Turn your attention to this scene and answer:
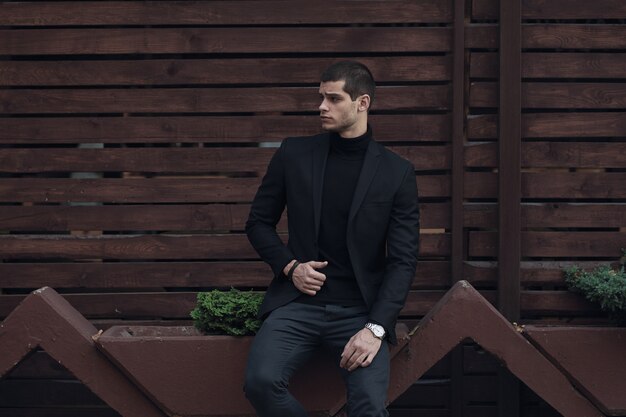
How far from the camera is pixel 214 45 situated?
5707mm

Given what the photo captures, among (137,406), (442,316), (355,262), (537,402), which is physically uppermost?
(355,262)

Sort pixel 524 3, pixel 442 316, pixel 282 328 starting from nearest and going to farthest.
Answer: pixel 282 328, pixel 442 316, pixel 524 3

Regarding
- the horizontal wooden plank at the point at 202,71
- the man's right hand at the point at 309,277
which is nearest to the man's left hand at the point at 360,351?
the man's right hand at the point at 309,277

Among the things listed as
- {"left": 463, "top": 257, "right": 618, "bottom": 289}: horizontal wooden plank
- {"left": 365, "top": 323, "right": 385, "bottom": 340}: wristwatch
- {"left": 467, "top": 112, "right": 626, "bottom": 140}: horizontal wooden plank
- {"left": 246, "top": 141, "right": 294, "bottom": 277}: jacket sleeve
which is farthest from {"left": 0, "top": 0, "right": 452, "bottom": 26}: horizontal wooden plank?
{"left": 365, "top": 323, "right": 385, "bottom": 340}: wristwatch

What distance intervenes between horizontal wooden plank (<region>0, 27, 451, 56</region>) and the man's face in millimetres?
1148

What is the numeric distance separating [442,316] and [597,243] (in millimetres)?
1298

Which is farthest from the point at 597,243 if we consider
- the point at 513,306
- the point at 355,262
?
the point at 355,262

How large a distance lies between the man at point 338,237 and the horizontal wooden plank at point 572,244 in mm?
1273

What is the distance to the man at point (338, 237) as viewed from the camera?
4.58 metres

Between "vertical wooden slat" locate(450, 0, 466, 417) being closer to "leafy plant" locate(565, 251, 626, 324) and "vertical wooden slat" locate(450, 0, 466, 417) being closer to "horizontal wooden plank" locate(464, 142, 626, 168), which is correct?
"horizontal wooden plank" locate(464, 142, 626, 168)

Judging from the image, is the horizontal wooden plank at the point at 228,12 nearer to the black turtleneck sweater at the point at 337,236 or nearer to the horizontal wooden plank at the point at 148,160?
the horizontal wooden plank at the point at 148,160

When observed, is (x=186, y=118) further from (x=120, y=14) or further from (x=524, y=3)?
(x=524, y=3)

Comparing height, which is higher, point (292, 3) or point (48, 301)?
point (292, 3)

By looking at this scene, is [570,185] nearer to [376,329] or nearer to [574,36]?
[574,36]
